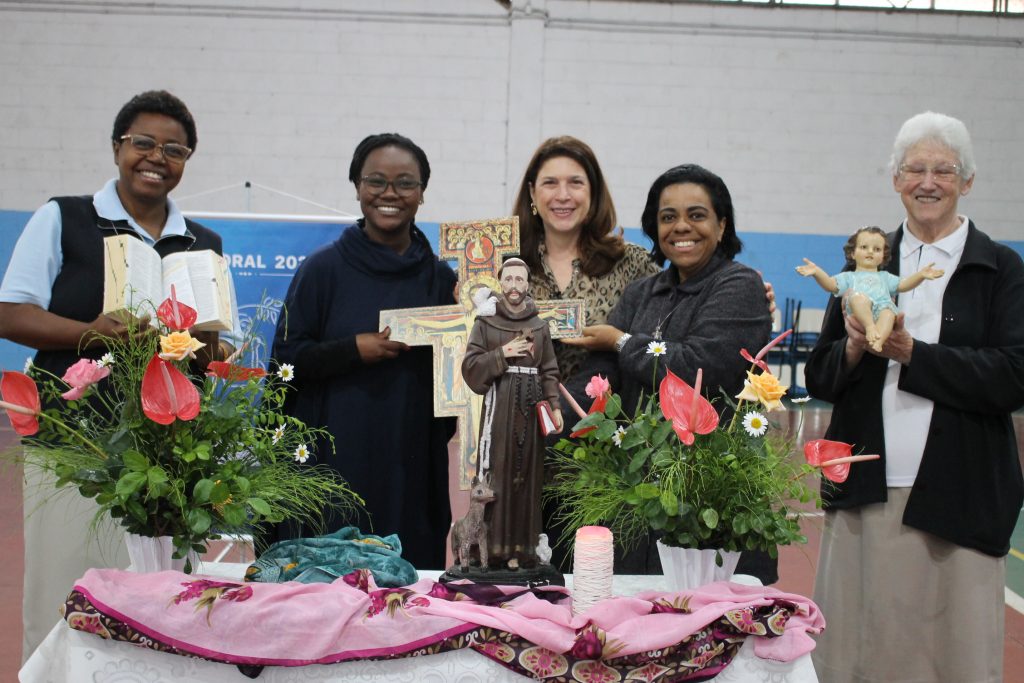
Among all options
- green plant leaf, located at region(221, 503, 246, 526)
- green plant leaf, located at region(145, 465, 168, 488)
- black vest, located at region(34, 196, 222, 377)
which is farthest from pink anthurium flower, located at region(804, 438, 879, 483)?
black vest, located at region(34, 196, 222, 377)

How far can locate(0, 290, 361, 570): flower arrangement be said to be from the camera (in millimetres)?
1557

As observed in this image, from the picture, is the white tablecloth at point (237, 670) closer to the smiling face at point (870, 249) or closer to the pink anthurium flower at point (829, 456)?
the pink anthurium flower at point (829, 456)

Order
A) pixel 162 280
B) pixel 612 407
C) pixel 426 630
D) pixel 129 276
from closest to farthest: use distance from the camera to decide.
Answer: pixel 426 630, pixel 612 407, pixel 129 276, pixel 162 280

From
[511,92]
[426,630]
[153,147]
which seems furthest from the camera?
[511,92]

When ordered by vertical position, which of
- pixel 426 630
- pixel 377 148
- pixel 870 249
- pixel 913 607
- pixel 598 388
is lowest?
pixel 913 607

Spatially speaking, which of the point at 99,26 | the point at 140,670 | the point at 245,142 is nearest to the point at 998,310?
the point at 140,670

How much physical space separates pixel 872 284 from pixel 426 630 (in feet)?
3.61

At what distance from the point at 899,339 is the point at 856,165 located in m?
7.10

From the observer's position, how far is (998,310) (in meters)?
2.05

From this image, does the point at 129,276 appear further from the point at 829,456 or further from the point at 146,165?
Result: the point at 829,456

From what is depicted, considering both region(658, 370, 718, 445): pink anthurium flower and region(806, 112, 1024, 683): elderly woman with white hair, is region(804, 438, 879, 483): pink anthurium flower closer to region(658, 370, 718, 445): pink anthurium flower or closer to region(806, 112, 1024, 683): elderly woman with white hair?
region(658, 370, 718, 445): pink anthurium flower

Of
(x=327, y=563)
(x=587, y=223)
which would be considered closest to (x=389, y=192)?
(x=587, y=223)

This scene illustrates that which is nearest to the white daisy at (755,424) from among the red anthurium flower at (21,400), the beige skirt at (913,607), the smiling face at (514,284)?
the smiling face at (514,284)

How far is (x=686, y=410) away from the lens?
1.60m
